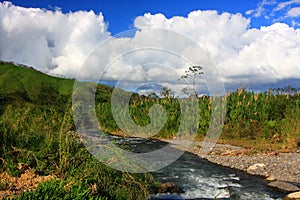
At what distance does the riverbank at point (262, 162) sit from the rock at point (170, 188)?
89.2 inches

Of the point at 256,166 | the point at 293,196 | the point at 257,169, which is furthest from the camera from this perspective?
the point at 256,166

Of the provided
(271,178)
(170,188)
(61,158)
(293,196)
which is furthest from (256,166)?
(61,158)

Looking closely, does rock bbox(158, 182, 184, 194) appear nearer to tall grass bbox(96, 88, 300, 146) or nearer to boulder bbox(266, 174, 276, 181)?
boulder bbox(266, 174, 276, 181)

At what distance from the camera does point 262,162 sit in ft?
35.0

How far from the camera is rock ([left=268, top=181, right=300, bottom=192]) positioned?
7.79 meters

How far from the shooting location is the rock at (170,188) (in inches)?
289

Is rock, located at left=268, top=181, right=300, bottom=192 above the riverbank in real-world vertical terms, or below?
below

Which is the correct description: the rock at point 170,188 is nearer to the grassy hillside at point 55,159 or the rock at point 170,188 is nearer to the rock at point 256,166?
the grassy hillside at point 55,159

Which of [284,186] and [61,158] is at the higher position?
[61,158]

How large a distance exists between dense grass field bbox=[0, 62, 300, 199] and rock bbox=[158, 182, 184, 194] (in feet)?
2.68

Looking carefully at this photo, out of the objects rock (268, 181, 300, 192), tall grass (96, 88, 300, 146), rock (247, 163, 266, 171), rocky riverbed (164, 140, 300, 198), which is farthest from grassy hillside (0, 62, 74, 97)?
rock (268, 181, 300, 192)

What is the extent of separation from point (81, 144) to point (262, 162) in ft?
22.2

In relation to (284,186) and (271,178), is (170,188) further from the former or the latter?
(271,178)

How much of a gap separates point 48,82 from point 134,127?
157 ft
